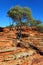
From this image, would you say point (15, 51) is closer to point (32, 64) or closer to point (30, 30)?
point (32, 64)

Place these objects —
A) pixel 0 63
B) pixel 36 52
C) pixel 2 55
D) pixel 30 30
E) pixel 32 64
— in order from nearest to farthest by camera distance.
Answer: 1. pixel 0 63
2. pixel 2 55
3. pixel 32 64
4. pixel 36 52
5. pixel 30 30

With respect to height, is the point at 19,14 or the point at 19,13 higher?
the point at 19,13

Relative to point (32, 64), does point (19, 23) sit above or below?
above

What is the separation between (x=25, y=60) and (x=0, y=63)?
3900mm

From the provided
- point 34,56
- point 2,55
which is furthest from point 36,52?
point 2,55

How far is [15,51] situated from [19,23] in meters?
30.1

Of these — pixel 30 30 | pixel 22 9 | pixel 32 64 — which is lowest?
pixel 32 64

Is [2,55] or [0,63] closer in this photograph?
[0,63]

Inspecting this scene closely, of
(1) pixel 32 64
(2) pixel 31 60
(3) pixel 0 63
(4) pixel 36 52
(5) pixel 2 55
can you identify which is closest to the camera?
(3) pixel 0 63

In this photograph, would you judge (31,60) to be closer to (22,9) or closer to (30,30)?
(30,30)

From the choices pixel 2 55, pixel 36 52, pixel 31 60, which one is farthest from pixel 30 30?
pixel 2 55

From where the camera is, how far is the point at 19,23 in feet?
157

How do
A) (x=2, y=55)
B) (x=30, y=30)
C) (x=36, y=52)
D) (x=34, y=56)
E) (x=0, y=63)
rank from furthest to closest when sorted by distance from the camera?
(x=30, y=30), (x=36, y=52), (x=34, y=56), (x=2, y=55), (x=0, y=63)

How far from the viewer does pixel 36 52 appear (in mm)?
22688
